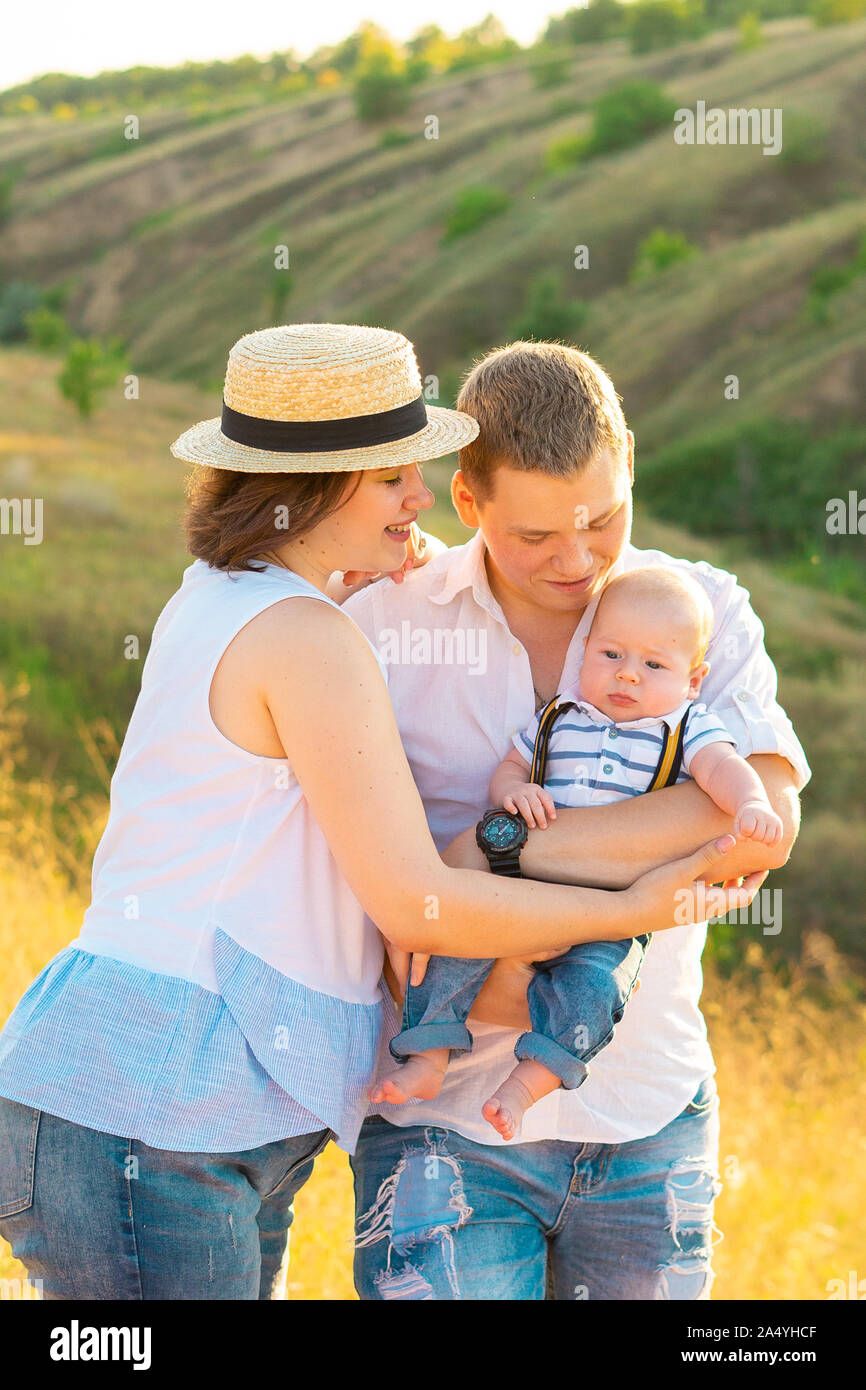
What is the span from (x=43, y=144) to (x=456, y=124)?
95.8ft

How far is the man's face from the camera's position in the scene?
121 inches

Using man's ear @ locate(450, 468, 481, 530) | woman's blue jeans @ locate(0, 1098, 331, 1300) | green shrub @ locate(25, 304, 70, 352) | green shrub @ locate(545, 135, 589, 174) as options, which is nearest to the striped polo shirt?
man's ear @ locate(450, 468, 481, 530)

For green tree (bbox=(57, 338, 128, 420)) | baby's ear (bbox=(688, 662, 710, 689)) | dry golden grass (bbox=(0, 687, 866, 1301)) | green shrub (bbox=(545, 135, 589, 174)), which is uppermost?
green shrub (bbox=(545, 135, 589, 174))

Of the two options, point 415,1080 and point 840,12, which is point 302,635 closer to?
point 415,1080

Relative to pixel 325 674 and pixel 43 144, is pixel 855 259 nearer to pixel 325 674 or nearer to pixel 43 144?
pixel 325 674

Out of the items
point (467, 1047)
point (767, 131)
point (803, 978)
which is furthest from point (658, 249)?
point (467, 1047)

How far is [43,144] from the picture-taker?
8106 cm

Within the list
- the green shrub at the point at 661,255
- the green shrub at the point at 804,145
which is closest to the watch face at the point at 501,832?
the green shrub at the point at 661,255

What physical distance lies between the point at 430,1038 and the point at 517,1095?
0.22 m

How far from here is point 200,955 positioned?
8.04ft

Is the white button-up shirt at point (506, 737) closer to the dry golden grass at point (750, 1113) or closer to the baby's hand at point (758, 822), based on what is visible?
the baby's hand at point (758, 822)

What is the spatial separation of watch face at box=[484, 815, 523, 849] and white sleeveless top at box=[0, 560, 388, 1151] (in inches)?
16.2

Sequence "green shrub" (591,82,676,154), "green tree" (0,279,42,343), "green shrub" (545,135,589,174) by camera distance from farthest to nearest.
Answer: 1. "green tree" (0,279,42,343)
2. "green shrub" (545,135,589,174)
3. "green shrub" (591,82,676,154)

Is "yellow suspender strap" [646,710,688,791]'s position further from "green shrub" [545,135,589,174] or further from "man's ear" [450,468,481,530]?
"green shrub" [545,135,589,174]
